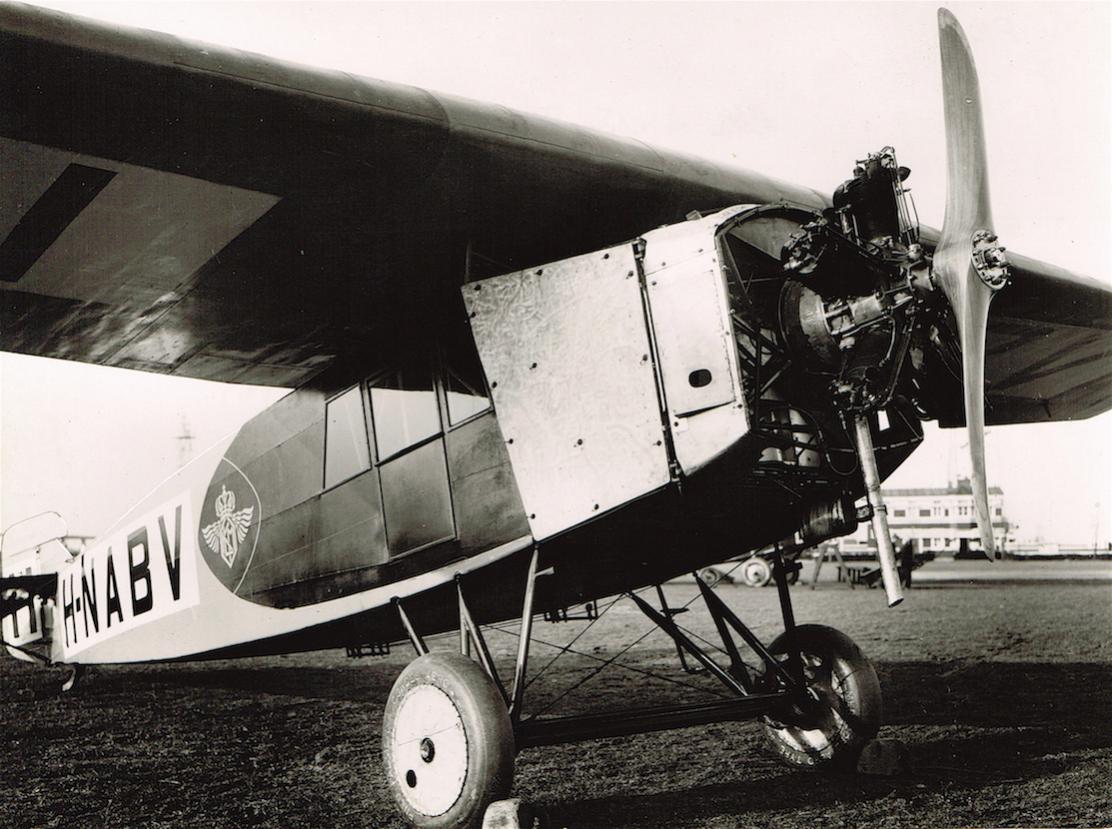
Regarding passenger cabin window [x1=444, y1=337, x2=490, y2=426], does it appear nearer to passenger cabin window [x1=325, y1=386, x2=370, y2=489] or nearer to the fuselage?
the fuselage

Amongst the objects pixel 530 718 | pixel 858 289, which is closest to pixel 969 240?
pixel 858 289

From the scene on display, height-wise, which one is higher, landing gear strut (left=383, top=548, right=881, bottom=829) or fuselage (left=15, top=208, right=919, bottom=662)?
fuselage (left=15, top=208, right=919, bottom=662)

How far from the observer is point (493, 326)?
4.30 meters

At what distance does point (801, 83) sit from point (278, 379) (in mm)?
4201

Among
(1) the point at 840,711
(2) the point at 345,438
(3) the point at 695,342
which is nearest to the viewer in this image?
(3) the point at 695,342

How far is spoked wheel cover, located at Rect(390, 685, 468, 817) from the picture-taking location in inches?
152

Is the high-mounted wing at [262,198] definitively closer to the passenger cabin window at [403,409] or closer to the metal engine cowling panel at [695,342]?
the passenger cabin window at [403,409]

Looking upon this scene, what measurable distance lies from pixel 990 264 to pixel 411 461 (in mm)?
2976

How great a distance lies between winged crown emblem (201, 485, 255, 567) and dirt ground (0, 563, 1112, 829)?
1333mm

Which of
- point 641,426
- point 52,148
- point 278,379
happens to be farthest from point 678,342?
point 278,379

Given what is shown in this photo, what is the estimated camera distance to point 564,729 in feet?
13.3

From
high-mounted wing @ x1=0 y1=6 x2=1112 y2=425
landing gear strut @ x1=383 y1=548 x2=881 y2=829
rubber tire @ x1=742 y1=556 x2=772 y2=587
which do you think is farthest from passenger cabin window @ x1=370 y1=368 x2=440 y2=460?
rubber tire @ x1=742 y1=556 x2=772 y2=587

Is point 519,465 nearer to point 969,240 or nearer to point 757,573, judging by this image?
point 969,240

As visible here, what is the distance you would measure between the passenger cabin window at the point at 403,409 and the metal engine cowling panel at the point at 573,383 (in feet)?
2.21
